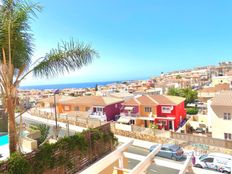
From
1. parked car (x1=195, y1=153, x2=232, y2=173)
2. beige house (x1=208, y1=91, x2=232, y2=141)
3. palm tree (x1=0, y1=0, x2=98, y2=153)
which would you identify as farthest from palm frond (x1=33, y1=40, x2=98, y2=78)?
beige house (x1=208, y1=91, x2=232, y2=141)

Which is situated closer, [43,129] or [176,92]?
[43,129]

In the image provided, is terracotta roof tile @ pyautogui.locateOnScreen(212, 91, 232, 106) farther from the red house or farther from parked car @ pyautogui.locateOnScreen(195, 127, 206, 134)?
the red house

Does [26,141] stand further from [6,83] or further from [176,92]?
[176,92]

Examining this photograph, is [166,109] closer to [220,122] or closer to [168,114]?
[168,114]

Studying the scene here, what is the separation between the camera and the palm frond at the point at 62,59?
9.59 metres

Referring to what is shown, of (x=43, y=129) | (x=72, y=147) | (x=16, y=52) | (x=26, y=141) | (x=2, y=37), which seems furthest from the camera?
(x=43, y=129)

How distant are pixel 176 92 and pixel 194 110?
1237 cm

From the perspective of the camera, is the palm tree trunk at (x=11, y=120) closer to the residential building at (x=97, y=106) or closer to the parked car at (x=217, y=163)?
the parked car at (x=217, y=163)

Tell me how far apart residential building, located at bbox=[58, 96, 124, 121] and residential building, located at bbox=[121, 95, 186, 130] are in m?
3.63

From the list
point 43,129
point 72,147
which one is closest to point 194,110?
point 43,129

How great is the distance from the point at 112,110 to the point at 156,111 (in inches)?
388

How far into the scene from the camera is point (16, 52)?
368 inches

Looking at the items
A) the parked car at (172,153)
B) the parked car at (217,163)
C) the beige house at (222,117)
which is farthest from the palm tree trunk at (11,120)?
the beige house at (222,117)

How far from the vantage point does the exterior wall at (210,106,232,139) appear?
93.4 ft
